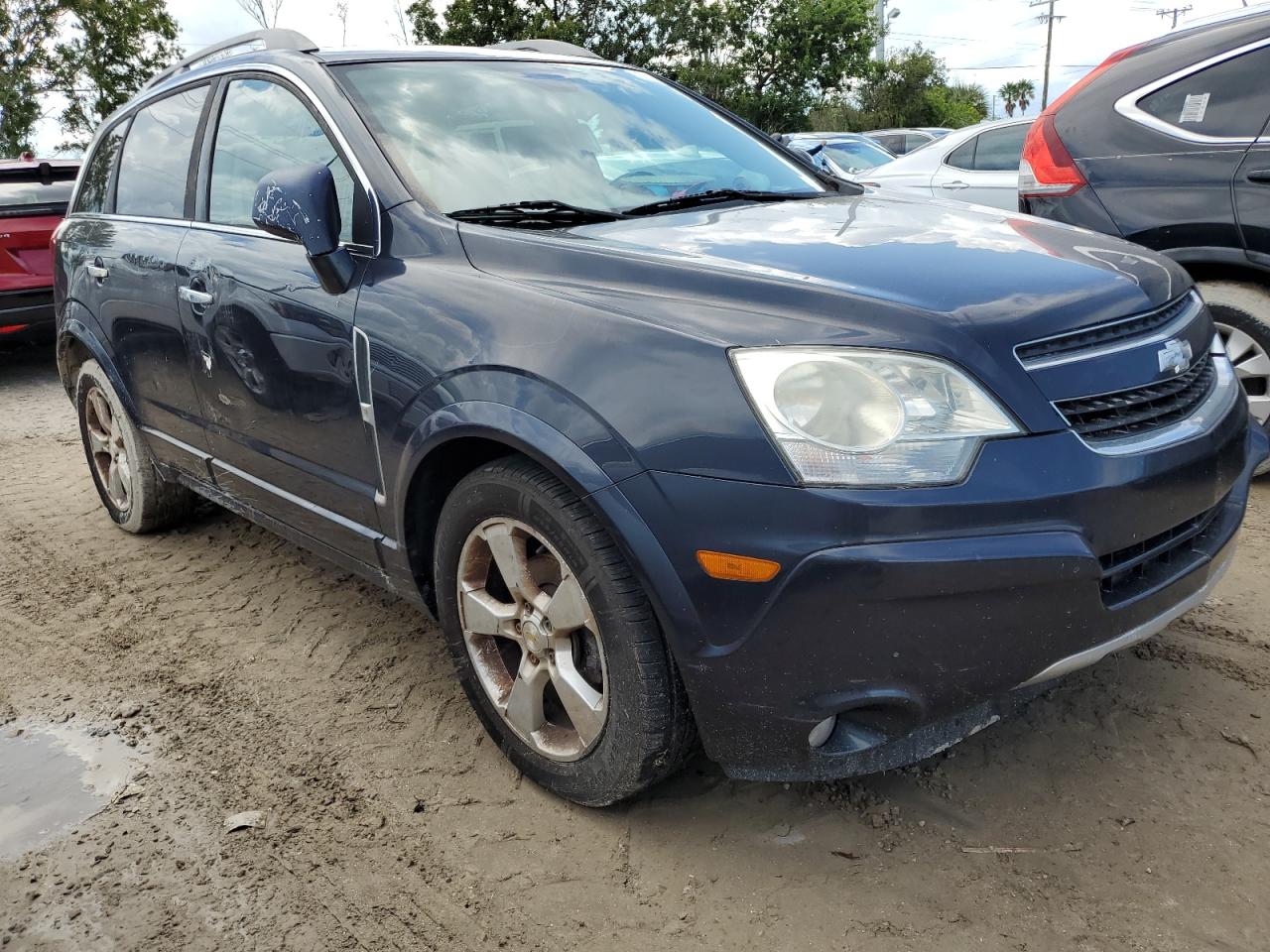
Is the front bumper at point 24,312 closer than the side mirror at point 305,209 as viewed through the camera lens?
No

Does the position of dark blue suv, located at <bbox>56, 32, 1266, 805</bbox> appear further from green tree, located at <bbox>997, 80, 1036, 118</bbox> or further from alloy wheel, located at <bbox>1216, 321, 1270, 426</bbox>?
green tree, located at <bbox>997, 80, 1036, 118</bbox>

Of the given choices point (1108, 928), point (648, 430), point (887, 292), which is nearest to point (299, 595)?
point (648, 430)

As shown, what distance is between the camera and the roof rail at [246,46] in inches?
129

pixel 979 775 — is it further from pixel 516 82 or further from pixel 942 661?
pixel 516 82

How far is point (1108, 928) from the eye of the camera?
1964 millimetres

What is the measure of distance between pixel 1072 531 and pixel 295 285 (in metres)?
2.05

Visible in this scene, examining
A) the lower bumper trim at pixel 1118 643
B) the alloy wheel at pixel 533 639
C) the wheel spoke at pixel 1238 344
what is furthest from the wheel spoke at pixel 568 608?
the wheel spoke at pixel 1238 344

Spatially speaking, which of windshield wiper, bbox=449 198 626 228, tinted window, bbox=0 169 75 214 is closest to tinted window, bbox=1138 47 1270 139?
windshield wiper, bbox=449 198 626 228

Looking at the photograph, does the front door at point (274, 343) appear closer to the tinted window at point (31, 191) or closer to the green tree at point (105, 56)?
the tinted window at point (31, 191)

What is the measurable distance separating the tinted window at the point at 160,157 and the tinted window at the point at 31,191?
401 cm

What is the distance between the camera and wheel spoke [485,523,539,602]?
2.34 meters

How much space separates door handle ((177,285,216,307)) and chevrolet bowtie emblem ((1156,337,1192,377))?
102 inches

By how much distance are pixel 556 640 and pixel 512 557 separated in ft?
0.69

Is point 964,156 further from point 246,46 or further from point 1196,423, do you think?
point 1196,423
